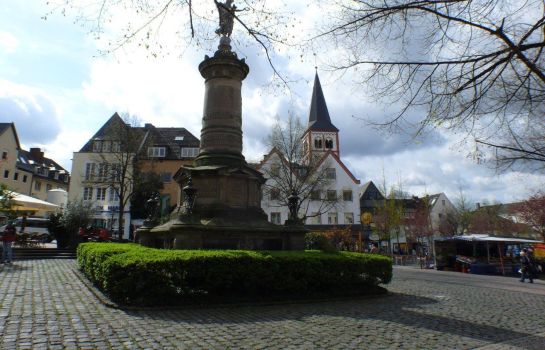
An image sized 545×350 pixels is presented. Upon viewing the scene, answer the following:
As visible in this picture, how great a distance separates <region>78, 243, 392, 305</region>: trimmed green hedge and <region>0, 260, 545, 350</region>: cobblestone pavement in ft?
1.70

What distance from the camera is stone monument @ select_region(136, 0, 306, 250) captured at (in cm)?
1141

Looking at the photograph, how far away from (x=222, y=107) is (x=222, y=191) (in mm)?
3456

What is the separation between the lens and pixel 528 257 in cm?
1994

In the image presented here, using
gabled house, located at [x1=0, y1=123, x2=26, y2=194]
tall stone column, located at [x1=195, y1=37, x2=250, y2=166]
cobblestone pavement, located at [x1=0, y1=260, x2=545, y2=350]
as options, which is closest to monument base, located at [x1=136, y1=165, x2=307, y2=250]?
tall stone column, located at [x1=195, y1=37, x2=250, y2=166]

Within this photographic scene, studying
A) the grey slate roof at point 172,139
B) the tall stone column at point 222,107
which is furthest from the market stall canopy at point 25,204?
the grey slate roof at point 172,139

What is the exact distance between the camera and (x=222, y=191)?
1295 centimetres

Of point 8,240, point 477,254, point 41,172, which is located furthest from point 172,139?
point 477,254

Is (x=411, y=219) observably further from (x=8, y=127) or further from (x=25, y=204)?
(x=8, y=127)

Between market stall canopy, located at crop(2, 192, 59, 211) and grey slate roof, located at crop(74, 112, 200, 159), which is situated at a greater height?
grey slate roof, located at crop(74, 112, 200, 159)

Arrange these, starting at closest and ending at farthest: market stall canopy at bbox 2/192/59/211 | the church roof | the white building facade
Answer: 1. market stall canopy at bbox 2/192/59/211
2. the white building facade
3. the church roof

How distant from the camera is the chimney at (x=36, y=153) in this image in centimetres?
6488

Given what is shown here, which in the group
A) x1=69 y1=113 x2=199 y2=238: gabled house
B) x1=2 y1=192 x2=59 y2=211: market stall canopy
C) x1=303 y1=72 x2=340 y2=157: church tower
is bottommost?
x1=2 y1=192 x2=59 y2=211: market stall canopy

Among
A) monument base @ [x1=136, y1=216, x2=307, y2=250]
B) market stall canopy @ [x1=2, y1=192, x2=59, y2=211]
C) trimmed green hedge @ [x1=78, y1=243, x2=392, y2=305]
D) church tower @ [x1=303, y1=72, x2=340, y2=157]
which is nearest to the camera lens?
trimmed green hedge @ [x1=78, y1=243, x2=392, y2=305]

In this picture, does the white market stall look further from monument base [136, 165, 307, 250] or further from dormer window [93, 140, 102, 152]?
dormer window [93, 140, 102, 152]
